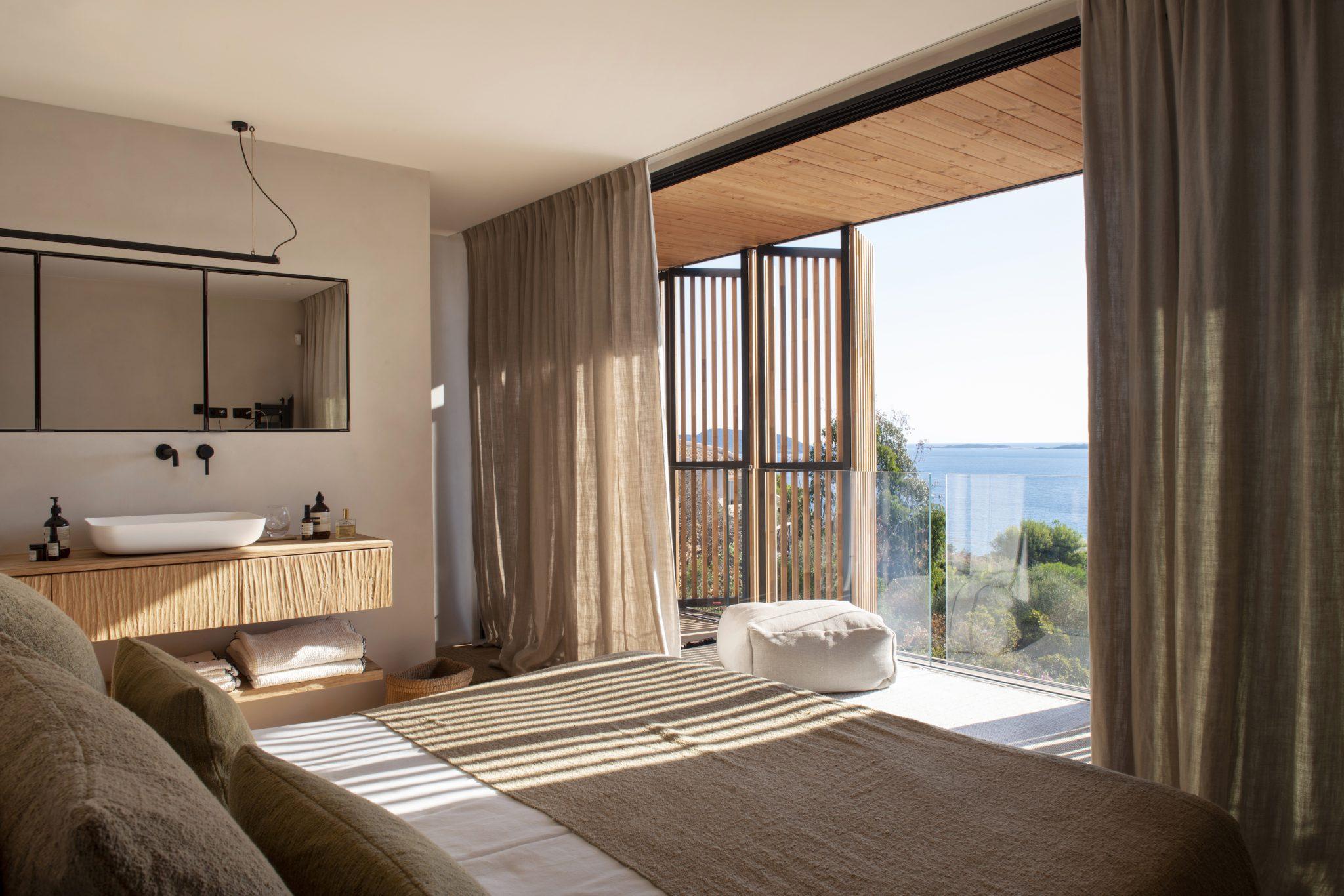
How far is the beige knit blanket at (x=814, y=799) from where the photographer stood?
1.36 metres

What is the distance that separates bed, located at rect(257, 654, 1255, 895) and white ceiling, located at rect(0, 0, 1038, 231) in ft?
7.04

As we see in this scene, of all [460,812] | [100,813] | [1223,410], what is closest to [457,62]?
[460,812]

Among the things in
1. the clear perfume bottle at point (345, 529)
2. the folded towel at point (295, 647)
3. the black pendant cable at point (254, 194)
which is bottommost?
the folded towel at point (295, 647)

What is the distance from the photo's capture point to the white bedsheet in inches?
53.1

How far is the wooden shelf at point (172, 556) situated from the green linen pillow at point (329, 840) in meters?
2.31

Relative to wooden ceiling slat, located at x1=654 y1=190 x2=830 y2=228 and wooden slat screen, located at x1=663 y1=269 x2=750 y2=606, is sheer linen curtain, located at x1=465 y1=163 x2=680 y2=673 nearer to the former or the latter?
wooden ceiling slat, located at x1=654 y1=190 x2=830 y2=228

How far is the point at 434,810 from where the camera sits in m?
1.58

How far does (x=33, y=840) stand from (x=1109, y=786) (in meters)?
1.71

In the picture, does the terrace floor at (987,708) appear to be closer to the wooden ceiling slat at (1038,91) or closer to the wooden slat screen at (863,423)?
the wooden slat screen at (863,423)

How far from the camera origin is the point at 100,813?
1.98ft

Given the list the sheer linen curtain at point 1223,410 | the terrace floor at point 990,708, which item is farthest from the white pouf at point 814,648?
the sheer linen curtain at point 1223,410

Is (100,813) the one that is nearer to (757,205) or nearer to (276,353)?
(276,353)

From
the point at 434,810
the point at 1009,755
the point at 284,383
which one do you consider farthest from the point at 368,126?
the point at 1009,755

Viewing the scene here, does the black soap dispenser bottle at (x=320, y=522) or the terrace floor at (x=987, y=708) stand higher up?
the black soap dispenser bottle at (x=320, y=522)
